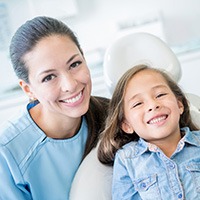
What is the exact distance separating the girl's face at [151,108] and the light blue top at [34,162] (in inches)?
9.6

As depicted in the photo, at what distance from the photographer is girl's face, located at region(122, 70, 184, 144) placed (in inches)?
39.8

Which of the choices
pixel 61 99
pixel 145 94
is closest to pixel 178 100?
pixel 145 94

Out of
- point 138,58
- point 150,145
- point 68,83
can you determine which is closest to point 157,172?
point 150,145

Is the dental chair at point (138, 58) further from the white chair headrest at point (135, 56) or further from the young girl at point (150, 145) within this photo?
the young girl at point (150, 145)

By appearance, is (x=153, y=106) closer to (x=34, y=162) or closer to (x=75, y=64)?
(x=75, y=64)

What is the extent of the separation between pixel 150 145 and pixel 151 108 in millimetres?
123

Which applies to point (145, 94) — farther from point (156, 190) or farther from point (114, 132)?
point (156, 190)

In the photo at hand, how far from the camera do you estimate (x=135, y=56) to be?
51.1 inches

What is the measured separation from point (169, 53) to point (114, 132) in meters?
0.40

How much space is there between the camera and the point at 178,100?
1.17m

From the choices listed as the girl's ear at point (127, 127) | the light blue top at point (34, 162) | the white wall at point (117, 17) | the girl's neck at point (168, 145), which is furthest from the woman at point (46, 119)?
the white wall at point (117, 17)

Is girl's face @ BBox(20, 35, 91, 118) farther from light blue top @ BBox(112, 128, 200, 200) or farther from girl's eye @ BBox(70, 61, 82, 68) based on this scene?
light blue top @ BBox(112, 128, 200, 200)

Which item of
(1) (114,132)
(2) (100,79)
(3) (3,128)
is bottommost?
(2) (100,79)

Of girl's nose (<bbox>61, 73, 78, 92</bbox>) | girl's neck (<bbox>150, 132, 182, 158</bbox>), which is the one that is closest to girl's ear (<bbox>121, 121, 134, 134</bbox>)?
girl's neck (<bbox>150, 132, 182, 158</bbox>)
